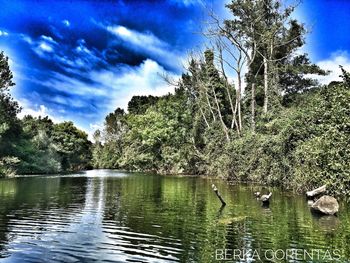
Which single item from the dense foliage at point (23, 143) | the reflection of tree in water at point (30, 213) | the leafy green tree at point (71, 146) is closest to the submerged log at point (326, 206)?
the reflection of tree in water at point (30, 213)

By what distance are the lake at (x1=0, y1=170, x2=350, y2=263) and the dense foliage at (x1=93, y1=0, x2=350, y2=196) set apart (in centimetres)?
454

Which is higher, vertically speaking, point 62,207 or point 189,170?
point 189,170

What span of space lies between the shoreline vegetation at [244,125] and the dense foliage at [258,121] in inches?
3.1

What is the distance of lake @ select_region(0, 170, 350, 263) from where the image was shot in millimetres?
9367

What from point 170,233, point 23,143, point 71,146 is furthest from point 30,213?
point 71,146

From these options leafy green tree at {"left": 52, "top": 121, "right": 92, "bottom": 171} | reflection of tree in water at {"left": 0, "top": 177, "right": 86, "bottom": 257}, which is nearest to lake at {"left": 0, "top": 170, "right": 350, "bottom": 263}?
reflection of tree in water at {"left": 0, "top": 177, "right": 86, "bottom": 257}

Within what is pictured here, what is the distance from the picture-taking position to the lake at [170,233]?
9367mm

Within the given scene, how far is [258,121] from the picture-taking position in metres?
39.8

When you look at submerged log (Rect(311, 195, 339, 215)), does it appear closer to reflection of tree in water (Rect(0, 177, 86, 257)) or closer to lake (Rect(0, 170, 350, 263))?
lake (Rect(0, 170, 350, 263))

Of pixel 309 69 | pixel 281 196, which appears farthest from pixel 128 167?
pixel 281 196

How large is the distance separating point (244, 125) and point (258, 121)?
642 cm

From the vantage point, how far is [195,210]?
674 inches

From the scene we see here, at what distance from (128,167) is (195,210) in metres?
62.8

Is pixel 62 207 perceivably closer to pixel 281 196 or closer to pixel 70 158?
pixel 281 196
